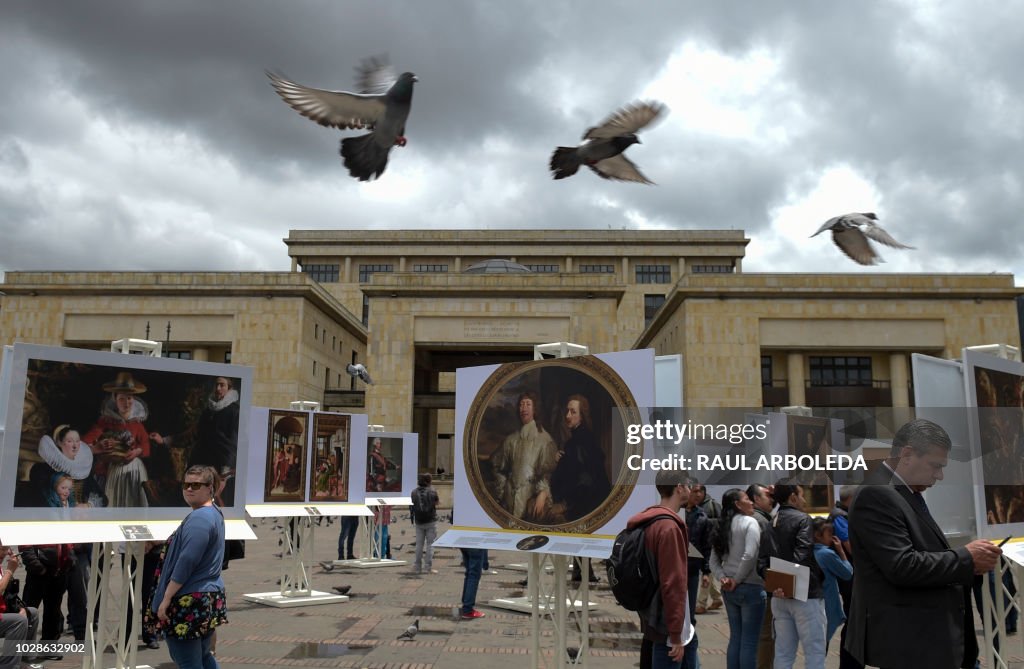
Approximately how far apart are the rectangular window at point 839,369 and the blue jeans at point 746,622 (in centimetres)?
4453

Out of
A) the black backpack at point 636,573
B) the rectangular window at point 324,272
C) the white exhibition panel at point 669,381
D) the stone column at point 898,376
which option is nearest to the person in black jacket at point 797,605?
the black backpack at point 636,573

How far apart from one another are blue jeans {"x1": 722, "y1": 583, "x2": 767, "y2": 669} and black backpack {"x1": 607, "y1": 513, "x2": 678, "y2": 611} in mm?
2071

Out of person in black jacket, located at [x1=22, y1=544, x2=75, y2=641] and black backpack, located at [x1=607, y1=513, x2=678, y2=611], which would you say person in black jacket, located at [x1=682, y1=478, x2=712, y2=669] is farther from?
person in black jacket, located at [x1=22, y1=544, x2=75, y2=641]

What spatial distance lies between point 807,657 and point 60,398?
6656 mm

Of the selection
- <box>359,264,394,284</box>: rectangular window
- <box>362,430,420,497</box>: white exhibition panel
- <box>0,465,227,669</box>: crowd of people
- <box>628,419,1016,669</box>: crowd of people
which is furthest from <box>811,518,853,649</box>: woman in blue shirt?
<box>359,264,394,284</box>: rectangular window

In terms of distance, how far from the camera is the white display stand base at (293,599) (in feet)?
38.6

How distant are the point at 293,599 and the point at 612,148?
30.6 feet

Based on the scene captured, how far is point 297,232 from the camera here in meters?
84.0

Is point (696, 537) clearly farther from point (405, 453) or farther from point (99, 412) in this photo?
point (405, 453)

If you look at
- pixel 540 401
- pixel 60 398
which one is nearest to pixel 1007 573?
pixel 540 401

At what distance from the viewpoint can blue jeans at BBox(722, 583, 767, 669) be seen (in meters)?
6.47

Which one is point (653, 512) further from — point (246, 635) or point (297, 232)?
point (297, 232)

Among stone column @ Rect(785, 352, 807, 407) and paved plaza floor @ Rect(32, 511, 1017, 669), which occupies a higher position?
stone column @ Rect(785, 352, 807, 407)

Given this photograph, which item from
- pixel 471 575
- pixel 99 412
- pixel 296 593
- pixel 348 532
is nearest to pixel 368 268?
pixel 348 532
